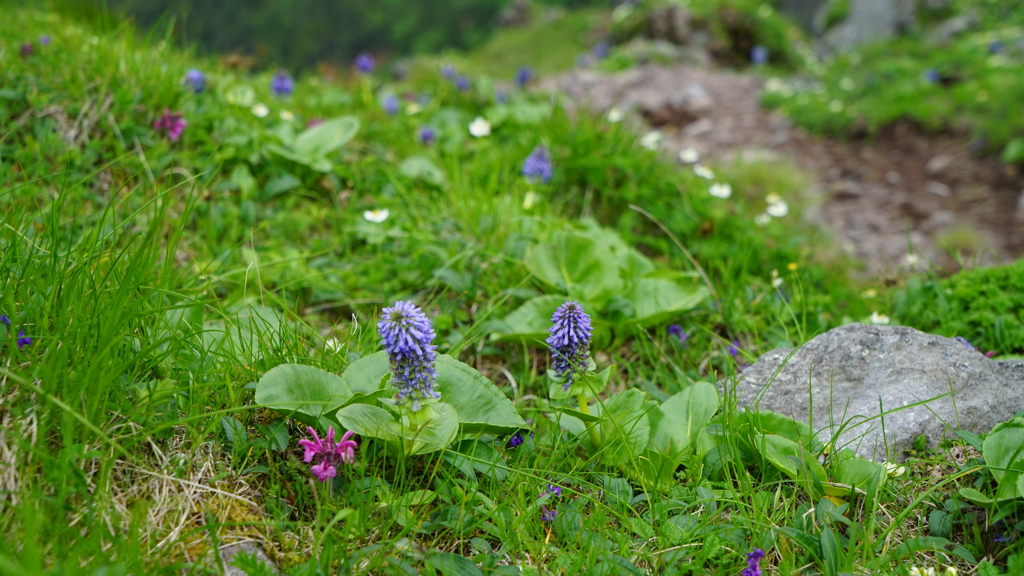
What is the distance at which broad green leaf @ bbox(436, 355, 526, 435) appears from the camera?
5.24 feet

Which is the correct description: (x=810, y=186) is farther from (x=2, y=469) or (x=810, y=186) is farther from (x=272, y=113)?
(x=2, y=469)

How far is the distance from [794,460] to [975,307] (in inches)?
48.7

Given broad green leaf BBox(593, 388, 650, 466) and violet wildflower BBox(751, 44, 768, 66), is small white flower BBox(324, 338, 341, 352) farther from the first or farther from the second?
violet wildflower BBox(751, 44, 768, 66)

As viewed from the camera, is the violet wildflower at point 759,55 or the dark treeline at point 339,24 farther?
the dark treeline at point 339,24

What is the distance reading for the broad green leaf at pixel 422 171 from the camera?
10.3 ft

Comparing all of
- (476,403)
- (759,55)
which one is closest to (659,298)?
(476,403)

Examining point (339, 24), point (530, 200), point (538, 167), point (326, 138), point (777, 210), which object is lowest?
point (339, 24)

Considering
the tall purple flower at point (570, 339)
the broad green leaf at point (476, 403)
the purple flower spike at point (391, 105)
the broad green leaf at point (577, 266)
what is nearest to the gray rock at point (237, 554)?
the broad green leaf at point (476, 403)

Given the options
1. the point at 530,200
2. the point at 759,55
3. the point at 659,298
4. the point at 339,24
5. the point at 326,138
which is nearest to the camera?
the point at 659,298

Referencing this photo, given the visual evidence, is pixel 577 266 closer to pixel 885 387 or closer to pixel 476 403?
pixel 476 403

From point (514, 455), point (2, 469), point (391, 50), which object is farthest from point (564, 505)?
point (391, 50)

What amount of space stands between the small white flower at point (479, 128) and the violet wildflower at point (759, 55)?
6.96m

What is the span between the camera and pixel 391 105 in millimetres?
4027

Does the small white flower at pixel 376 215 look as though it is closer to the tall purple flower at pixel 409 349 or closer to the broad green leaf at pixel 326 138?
the broad green leaf at pixel 326 138
